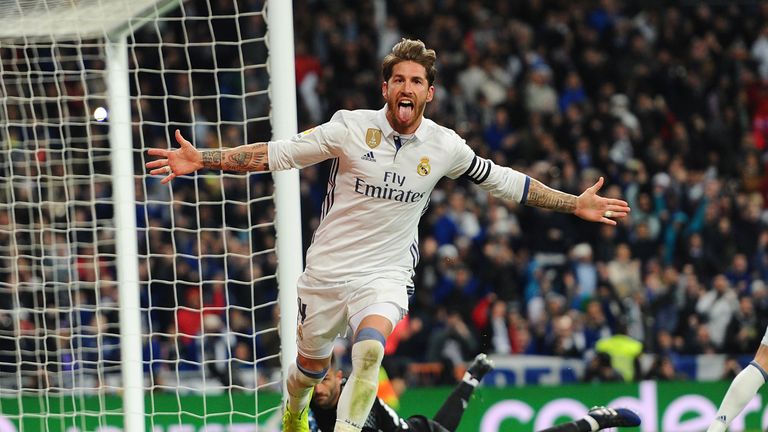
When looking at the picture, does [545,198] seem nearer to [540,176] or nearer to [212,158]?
[212,158]

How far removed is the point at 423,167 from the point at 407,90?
0.41 m

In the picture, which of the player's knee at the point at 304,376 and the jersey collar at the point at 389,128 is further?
the player's knee at the point at 304,376

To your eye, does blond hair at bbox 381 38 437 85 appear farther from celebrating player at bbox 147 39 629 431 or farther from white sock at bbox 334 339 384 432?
white sock at bbox 334 339 384 432

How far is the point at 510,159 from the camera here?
55.7 ft

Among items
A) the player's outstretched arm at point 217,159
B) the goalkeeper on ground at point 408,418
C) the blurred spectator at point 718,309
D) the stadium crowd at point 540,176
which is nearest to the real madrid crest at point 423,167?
the player's outstretched arm at point 217,159

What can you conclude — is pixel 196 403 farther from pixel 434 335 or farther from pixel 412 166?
pixel 412 166

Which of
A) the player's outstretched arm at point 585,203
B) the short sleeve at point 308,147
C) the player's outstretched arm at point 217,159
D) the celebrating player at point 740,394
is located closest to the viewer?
the player's outstretched arm at point 217,159

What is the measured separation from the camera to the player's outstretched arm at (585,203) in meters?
6.55

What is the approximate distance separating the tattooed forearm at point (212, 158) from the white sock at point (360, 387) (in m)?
1.08

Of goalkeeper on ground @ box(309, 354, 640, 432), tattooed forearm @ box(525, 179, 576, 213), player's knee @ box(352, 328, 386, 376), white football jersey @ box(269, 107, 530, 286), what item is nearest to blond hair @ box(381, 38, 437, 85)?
white football jersey @ box(269, 107, 530, 286)

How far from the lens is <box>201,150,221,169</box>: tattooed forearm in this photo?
6211mm

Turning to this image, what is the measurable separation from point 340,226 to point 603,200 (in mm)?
1319

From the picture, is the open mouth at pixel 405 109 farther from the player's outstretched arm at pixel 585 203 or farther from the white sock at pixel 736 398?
the white sock at pixel 736 398

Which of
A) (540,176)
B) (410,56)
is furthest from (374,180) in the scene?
(540,176)
